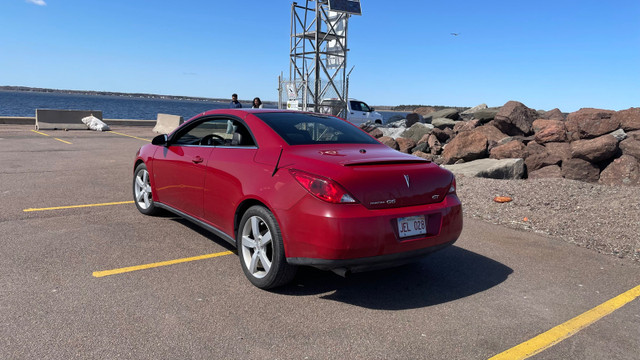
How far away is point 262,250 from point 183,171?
5.70 feet

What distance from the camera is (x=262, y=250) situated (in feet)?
13.2

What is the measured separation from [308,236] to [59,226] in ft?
12.1

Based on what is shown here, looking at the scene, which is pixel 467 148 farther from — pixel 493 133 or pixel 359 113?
pixel 359 113

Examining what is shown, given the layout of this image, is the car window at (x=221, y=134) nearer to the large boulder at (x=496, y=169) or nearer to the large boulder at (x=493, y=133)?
the large boulder at (x=496, y=169)

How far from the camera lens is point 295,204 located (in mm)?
3656

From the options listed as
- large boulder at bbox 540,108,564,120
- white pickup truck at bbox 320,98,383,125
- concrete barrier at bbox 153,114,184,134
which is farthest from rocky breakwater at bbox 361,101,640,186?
concrete barrier at bbox 153,114,184,134

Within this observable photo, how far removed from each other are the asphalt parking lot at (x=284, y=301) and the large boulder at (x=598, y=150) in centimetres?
527

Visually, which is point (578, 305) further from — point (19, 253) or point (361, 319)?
point (19, 253)

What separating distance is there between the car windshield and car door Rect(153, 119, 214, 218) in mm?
829

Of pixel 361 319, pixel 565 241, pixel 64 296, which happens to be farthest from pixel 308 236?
pixel 565 241

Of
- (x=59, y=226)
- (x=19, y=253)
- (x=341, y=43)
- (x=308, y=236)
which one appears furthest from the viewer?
(x=341, y=43)

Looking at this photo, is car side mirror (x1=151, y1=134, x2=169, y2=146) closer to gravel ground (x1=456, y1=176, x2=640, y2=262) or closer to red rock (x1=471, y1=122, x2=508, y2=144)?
gravel ground (x1=456, y1=176, x2=640, y2=262)

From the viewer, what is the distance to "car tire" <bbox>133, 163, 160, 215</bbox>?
623cm

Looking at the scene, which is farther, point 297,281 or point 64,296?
point 297,281
